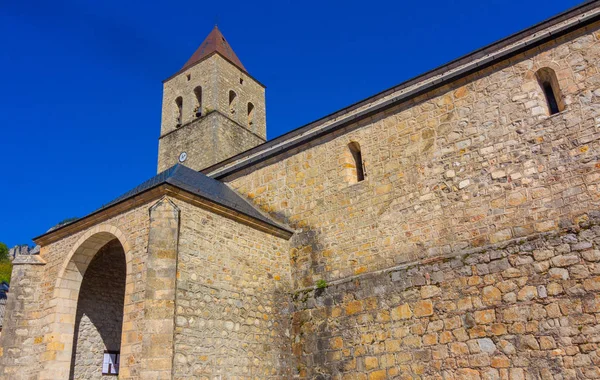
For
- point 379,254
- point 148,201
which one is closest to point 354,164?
point 379,254

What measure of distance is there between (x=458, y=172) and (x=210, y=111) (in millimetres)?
14080

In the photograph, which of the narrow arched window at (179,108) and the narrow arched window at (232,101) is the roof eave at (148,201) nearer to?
the narrow arched window at (232,101)

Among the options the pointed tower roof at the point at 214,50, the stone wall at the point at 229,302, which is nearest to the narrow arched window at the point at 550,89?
the stone wall at the point at 229,302

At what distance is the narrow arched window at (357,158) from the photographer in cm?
988

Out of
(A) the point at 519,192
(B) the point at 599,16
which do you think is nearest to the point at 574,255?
(A) the point at 519,192

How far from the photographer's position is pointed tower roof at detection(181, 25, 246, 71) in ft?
74.1

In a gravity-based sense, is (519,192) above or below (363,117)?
below

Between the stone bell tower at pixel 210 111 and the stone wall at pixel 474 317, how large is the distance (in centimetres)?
1206

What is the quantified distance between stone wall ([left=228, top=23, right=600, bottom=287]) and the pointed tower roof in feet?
45.3

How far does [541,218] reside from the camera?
730 centimetres

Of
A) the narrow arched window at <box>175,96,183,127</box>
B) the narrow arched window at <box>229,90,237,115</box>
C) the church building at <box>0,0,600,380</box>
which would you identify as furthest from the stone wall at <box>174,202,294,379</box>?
the narrow arched window at <box>175,96,183,127</box>

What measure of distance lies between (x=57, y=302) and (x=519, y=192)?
8342mm

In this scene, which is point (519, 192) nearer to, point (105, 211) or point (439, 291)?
point (439, 291)

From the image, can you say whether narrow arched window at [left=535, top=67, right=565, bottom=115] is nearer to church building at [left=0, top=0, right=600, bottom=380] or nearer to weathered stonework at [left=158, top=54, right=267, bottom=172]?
church building at [left=0, top=0, right=600, bottom=380]
